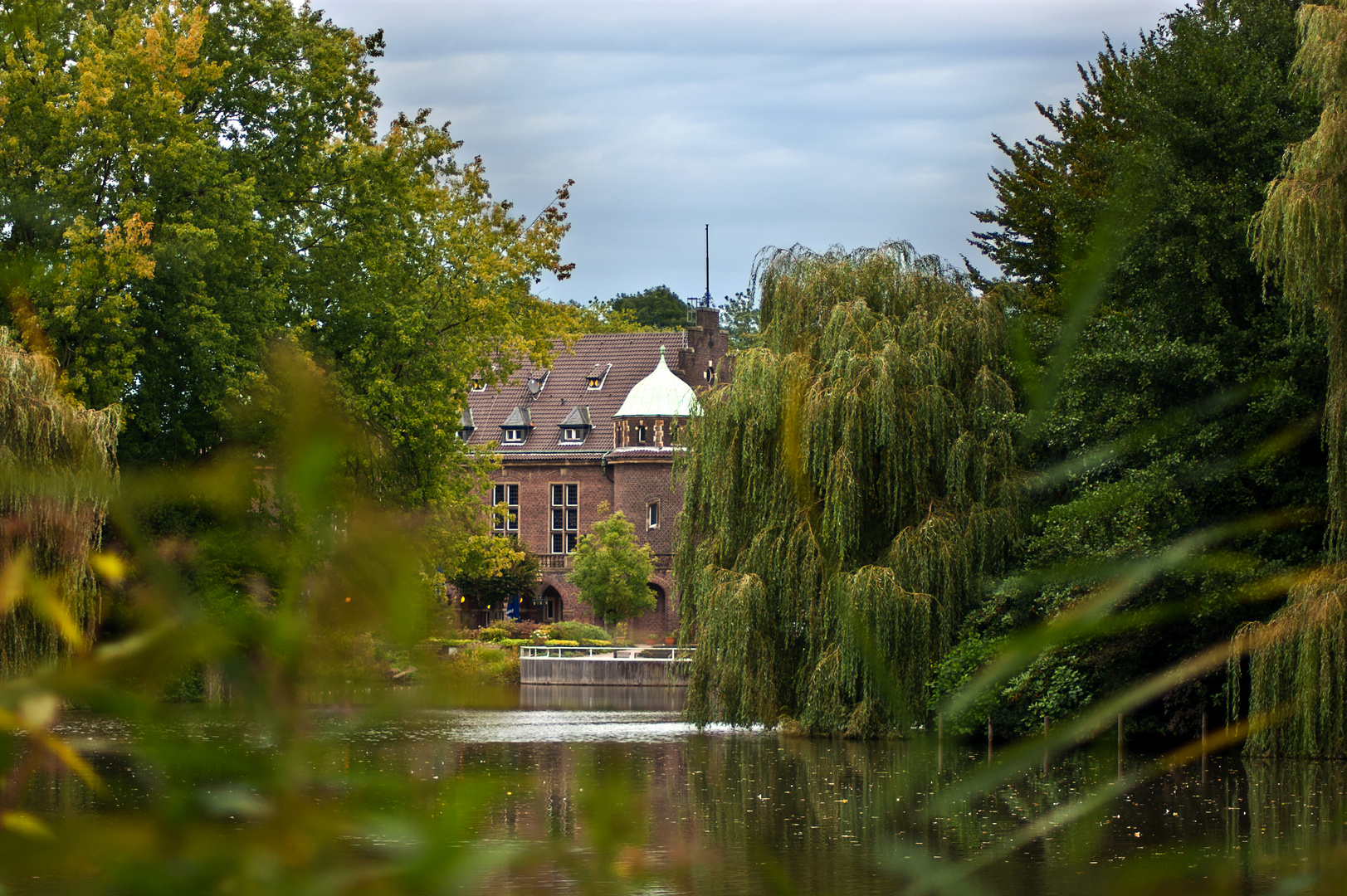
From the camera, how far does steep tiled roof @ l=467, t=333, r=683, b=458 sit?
193 feet

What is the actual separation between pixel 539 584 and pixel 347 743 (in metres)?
A: 57.8

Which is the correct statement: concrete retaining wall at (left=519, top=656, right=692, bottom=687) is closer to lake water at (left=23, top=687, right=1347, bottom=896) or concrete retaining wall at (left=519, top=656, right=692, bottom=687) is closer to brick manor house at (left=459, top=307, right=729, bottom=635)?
lake water at (left=23, top=687, right=1347, bottom=896)

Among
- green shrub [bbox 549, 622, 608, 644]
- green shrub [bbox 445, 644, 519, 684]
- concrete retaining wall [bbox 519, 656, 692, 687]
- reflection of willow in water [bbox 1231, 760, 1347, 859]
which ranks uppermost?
green shrub [bbox 445, 644, 519, 684]

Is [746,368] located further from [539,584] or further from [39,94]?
[539,584]

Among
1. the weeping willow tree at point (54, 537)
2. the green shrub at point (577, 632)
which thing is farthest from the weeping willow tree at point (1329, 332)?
the green shrub at point (577, 632)

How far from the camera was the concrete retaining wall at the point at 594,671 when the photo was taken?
43.6 metres

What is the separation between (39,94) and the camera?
22.4 m

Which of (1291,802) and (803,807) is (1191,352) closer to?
(1291,802)

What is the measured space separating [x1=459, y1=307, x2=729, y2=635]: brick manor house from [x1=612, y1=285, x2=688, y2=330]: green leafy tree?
3040cm

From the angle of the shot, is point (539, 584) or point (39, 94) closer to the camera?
point (39, 94)

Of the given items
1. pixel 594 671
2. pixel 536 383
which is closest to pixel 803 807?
pixel 594 671

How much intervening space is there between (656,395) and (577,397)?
14.6ft

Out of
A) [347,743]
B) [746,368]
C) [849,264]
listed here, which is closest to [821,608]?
[746,368]

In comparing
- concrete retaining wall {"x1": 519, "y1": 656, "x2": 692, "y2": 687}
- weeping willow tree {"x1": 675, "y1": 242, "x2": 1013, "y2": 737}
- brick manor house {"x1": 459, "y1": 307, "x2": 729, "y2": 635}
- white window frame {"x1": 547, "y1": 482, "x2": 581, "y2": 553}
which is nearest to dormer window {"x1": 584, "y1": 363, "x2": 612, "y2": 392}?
brick manor house {"x1": 459, "y1": 307, "x2": 729, "y2": 635}
